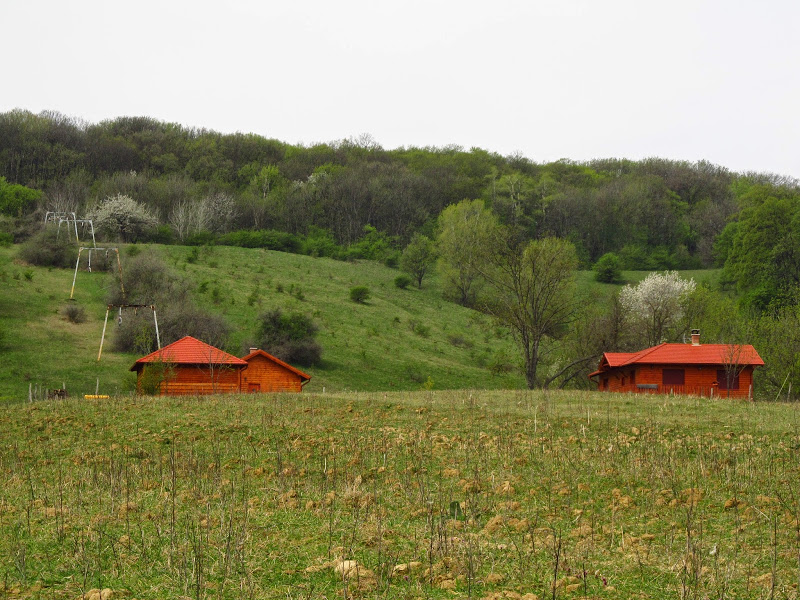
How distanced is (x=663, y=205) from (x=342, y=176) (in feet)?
150

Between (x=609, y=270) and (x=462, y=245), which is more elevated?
(x=462, y=245)

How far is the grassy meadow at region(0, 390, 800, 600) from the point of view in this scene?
701cm

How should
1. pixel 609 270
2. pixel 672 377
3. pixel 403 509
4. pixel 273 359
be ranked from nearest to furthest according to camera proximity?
pixel 403 509, pixel 672 377, pixel 273 359, pixel 609 270

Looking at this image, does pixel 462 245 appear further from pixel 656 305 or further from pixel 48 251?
pixel 48 251

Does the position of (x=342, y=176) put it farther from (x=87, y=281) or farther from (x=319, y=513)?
(x=319, y=513)

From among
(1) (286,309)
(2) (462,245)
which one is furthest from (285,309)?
(2) (462,245)

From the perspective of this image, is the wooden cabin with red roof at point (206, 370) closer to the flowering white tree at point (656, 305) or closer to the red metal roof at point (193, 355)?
the red metal roof at point (193, 355)

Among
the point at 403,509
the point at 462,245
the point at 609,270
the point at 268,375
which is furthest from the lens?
the point at 609,270

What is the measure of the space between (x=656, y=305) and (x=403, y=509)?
5669 centimetres

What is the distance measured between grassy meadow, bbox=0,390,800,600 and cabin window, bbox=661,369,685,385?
2161 cm

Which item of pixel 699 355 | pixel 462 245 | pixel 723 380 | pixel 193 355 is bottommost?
pixel 723 380

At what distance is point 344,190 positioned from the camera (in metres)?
108

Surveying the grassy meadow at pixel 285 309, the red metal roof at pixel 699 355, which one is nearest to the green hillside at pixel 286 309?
the grassy meadow at pixel 285 309

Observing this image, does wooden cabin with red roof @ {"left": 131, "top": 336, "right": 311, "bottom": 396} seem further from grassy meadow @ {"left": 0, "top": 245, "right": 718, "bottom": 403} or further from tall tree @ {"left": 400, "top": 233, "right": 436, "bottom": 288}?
tall tree @ {"left": 400, "top": 233, "right": 436, "bottom": 288}
